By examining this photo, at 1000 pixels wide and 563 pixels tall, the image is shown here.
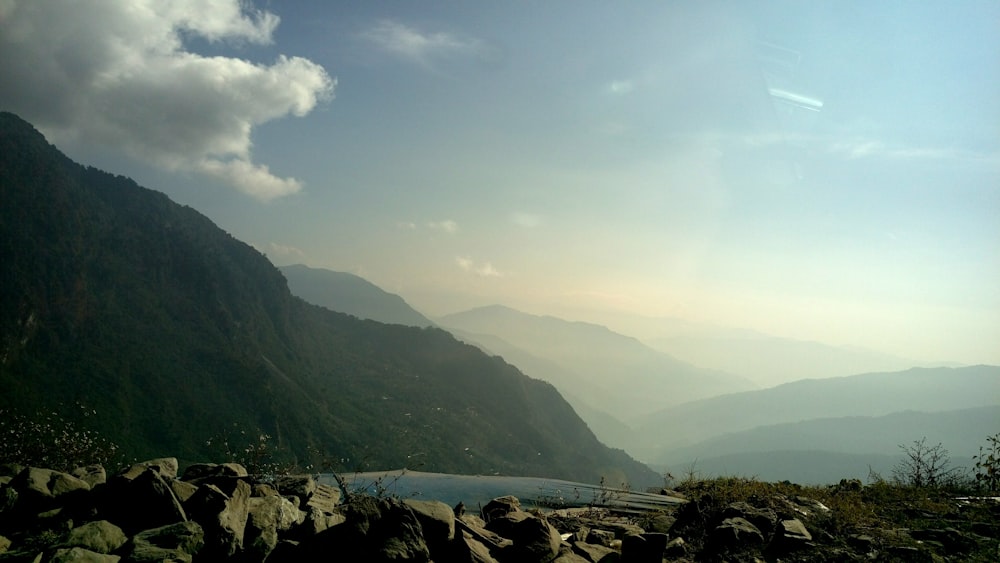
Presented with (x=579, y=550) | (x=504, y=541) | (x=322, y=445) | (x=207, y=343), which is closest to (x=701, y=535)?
(x=579, y=550)

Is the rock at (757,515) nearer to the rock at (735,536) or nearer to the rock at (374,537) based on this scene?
the rock at (735,536)

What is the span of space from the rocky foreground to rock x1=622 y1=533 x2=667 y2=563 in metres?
0.02

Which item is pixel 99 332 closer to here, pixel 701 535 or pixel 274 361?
pixel 274 361

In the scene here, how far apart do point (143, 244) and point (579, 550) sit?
662 feet

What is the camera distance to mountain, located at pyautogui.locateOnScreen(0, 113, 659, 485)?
11025 cm

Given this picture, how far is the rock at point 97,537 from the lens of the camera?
8906 millimetres

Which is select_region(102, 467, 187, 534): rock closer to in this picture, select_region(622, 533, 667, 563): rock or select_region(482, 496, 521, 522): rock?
select_region(482, 496, 521, 522): rock

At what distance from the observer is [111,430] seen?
322 feet

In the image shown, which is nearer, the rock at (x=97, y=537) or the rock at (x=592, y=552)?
the rock at (x=97, y=537)

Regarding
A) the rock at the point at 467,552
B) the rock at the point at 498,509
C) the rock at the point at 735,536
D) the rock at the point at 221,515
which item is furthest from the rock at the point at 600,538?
the rock at the point at 221,515

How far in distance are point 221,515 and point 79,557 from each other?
80.9 inches

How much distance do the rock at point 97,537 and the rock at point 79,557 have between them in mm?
385

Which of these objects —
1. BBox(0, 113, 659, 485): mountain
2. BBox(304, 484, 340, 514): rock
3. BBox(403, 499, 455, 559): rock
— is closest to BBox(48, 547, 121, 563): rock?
BBox(304, 484, 340, 514): rock

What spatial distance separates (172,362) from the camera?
13138cm
